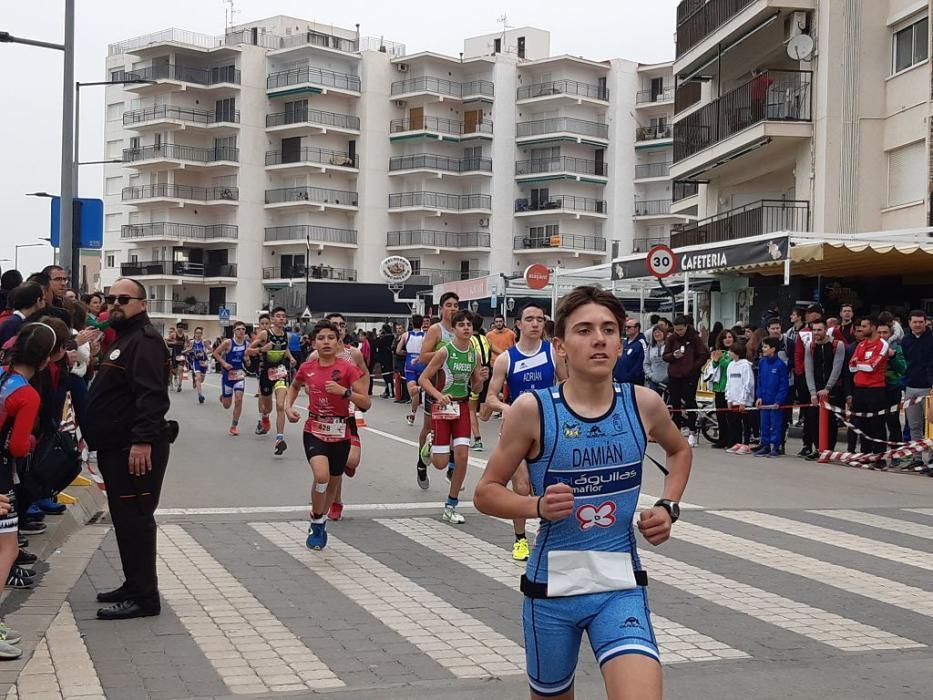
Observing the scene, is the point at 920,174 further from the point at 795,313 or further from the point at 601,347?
the point at 601,347

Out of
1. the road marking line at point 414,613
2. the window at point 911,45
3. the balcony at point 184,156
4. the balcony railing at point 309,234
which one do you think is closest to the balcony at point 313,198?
the balcony railing at point 309,234

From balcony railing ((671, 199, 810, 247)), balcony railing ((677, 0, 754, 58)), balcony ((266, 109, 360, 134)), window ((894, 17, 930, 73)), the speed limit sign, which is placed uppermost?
balcony ((266, 109, 360, 134))

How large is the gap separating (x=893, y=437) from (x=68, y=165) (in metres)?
14.8

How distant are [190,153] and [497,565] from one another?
7645 cm

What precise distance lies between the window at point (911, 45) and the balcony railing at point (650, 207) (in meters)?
57.6

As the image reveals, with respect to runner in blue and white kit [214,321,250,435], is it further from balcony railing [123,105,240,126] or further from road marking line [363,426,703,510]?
balcony railing [123,105,240,126]

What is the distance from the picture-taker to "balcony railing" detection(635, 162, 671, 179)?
84.8 m

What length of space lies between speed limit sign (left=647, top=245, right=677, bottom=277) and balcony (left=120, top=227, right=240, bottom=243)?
61.2m

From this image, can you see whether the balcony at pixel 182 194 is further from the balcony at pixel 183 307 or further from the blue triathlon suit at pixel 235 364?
the blue triathlon suit at pixel 235 364

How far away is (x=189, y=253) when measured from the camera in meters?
82.5

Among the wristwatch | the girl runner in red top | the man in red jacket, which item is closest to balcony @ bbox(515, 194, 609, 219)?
the man in red jacket

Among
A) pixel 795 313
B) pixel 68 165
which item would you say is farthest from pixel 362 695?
pixel 68 165

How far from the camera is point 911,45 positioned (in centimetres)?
2716

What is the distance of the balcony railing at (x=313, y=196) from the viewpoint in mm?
80250
